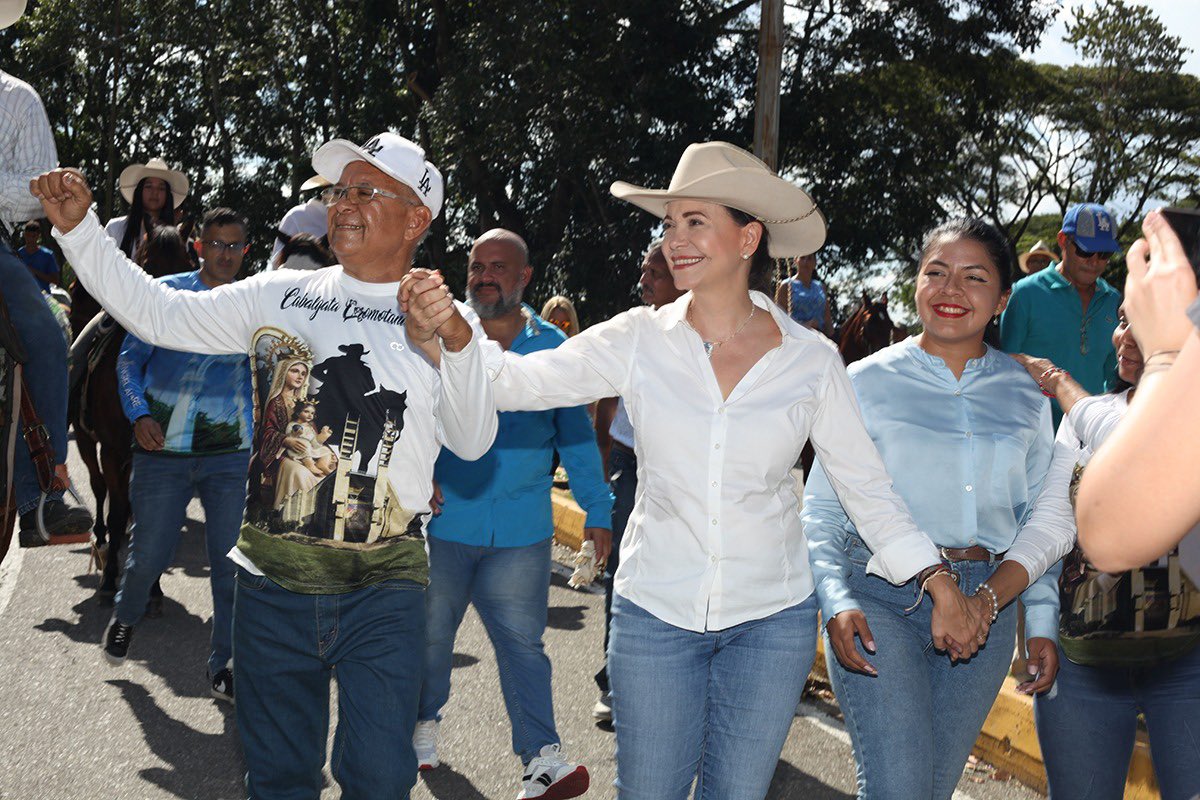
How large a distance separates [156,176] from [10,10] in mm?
6666

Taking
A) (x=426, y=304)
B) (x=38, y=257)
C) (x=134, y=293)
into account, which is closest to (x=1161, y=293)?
(x=426, y=304)

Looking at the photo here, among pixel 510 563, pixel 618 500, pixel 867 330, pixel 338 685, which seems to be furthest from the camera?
pixel 867 330

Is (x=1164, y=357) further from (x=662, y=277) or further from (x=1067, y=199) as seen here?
(x=1067, y=199)

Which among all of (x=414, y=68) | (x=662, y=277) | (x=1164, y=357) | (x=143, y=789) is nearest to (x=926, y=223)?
(x=414, y=68)

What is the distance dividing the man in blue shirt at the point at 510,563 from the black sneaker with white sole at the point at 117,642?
197cm

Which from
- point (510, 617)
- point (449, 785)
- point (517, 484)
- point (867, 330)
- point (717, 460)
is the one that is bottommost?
point (449, 785)

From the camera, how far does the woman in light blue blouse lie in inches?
150

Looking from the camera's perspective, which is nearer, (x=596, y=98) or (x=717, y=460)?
(x=717, y=460)

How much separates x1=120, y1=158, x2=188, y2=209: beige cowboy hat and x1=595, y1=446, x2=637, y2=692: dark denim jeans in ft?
16.2

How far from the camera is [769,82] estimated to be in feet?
49.9

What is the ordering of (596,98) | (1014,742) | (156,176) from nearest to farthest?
(1014,742) < (156,176) < (596,98)

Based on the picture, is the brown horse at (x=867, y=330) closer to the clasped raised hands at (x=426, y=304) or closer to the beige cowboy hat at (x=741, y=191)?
the beige cowboy hat at (x=741, y=191)

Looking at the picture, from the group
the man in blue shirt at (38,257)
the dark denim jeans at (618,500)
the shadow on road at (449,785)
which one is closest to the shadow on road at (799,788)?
the dark denim jeans at (618,500)

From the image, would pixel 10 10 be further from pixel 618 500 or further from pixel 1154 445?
pixel 618 500
